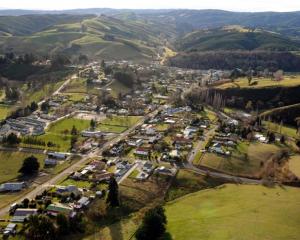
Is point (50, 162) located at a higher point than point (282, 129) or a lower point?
higher

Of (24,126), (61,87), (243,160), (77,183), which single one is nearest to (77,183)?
(77,183)

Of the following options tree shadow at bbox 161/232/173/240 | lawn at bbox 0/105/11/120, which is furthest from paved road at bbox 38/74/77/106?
tree shadow at bbox 161/232/173/240

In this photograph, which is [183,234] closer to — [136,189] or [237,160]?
[136,189]

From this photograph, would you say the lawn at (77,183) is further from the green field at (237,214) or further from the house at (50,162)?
the green field at (237,214)

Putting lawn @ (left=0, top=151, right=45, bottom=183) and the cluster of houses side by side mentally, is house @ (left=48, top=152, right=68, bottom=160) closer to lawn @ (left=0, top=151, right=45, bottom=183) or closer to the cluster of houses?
lawn @ (left=0, top=151, right=45, bottom=183)

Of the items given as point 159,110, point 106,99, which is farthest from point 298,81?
point 106,99

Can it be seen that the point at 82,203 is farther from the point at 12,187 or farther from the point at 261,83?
the point at 261,83
